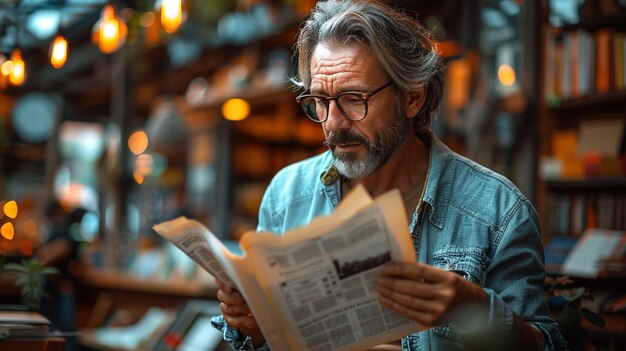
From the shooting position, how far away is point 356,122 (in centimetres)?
192

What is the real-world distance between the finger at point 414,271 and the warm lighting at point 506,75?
12.7 feet

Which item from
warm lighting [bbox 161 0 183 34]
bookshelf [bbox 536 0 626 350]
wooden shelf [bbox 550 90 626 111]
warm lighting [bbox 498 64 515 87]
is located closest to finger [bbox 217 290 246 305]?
bookshelf [bbox 536 0 626 350]

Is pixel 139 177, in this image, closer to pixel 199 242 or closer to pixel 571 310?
pixel 571 310

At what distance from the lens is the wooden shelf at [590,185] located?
444 centimetres

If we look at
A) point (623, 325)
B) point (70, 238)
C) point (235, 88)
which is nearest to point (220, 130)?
point (235, 88)

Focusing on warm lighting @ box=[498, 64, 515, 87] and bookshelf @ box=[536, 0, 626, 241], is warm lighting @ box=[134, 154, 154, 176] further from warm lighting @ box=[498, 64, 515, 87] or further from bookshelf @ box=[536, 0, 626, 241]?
bookshelf @ box=[536, 0, 626, 241]

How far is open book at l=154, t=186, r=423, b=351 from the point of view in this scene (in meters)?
1.40

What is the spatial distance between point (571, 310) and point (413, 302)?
0.73m

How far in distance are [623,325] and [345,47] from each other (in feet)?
6.06

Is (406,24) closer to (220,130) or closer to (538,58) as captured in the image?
(538,58)

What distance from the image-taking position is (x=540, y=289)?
1773 millimetres

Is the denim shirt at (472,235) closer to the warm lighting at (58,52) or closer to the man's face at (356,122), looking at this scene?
the man's face at (356,122)

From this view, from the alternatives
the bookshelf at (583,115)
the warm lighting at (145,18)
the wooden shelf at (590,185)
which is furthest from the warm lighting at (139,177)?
the wooden shelf at (590,185)

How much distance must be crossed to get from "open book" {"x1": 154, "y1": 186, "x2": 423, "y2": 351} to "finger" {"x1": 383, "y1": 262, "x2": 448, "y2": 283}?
0.04 feet
